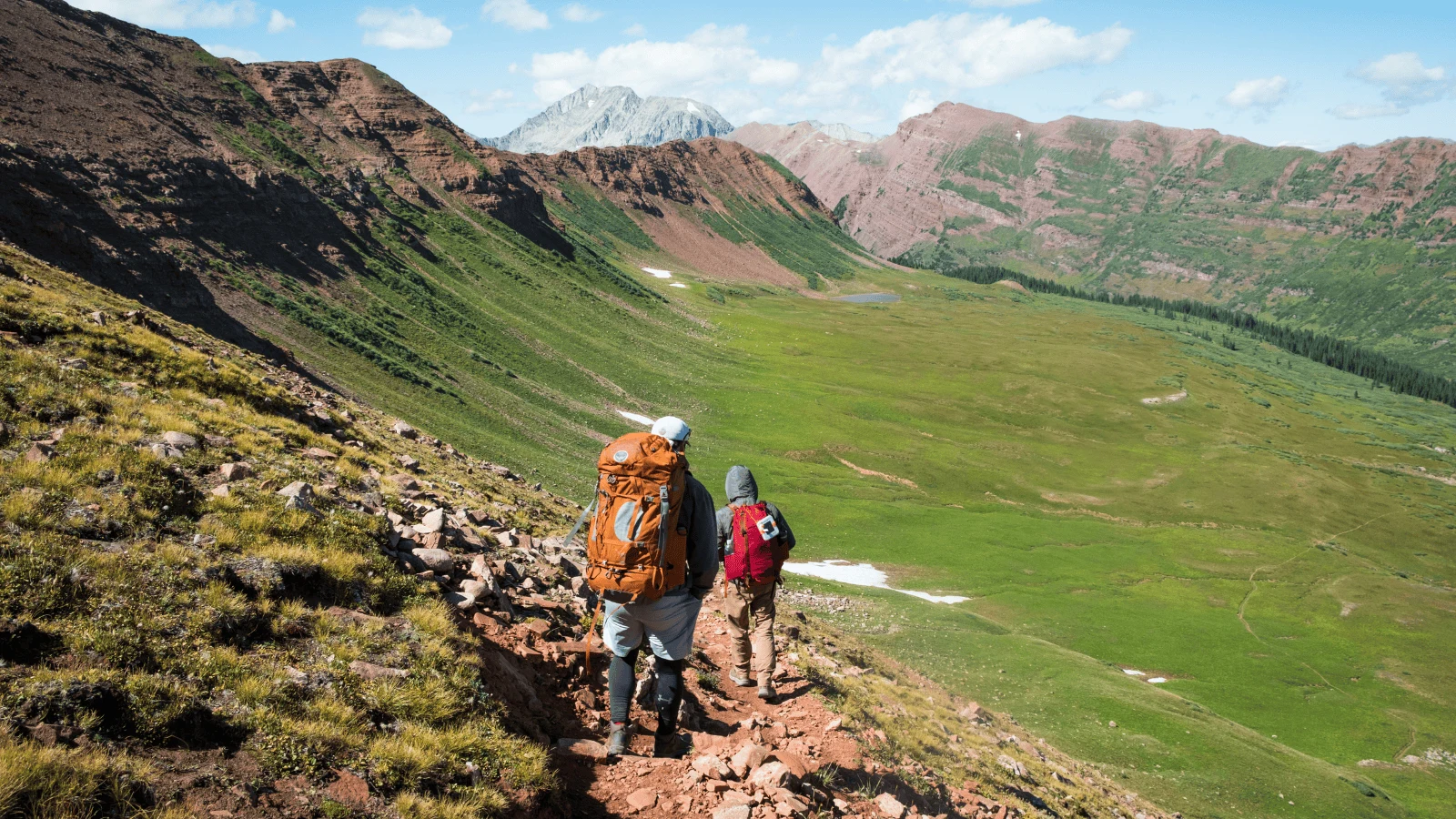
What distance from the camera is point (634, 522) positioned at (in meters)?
8.87

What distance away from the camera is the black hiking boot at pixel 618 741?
9320 mm

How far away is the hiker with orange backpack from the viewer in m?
8.89

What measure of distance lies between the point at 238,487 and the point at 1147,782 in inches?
1120

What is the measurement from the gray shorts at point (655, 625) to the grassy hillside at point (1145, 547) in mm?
22419

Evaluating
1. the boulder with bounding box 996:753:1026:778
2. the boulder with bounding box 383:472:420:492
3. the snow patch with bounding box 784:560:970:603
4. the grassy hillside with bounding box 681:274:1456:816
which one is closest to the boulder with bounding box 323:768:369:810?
the boulder with bounding box 383:472:420:492

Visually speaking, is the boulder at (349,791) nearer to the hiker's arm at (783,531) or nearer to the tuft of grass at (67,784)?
the tuft of grass at (67,784)

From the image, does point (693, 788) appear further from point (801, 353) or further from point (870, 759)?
point (801, 353)

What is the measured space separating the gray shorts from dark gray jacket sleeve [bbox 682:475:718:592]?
0.29m

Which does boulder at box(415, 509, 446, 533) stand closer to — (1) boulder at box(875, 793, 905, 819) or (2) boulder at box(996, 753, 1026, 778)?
(1) boulder at box(875, 793, 905, 819)

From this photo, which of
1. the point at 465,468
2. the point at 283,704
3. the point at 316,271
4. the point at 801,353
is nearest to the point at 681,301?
the point at 801,353

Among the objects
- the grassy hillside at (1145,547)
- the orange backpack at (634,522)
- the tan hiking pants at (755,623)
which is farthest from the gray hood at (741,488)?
the grassy hillside at (1145,547)

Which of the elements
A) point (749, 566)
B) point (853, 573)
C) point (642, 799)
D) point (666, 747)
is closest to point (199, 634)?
point (642, 799)

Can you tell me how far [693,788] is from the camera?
348 inches

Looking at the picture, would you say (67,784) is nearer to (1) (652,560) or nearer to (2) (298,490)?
(1) (652,560)
